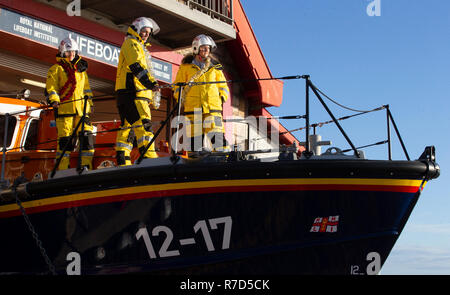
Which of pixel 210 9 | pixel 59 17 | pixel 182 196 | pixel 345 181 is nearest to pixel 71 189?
pixel 182 196

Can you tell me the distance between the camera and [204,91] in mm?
6574

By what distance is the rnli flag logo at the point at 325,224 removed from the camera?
4949 millimetres

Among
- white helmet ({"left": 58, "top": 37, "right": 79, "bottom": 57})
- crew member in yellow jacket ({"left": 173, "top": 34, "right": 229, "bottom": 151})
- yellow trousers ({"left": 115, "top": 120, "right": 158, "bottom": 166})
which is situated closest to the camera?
yellow trousers ({"left": 115, "top": 120, "right": 158, "bottom": 166})

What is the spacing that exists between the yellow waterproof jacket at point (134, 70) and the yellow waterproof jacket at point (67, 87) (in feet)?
1.93

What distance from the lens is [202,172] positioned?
5094 millimetres

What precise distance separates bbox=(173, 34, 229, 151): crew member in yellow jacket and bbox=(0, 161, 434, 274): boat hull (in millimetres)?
1304

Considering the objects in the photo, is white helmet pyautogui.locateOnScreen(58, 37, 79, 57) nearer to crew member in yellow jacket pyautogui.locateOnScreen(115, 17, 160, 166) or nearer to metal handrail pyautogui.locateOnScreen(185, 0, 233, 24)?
crew member in yellow jacket pyautogui.locateOnScreen(115, 17, 160, 166)

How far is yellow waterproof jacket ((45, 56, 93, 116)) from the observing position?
21.9ft

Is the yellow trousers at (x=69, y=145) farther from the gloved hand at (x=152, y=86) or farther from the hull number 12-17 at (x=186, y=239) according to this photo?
the hull number 12-17 at (x=186, y=239)

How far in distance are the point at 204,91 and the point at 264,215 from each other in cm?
212

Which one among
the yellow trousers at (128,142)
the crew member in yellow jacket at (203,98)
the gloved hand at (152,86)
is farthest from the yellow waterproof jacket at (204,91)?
the yellow trousers at (128,142)

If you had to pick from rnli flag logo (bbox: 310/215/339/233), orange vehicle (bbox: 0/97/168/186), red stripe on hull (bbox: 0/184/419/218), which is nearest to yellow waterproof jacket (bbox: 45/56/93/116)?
orange vehicle (bbox: 0/97/168/186)

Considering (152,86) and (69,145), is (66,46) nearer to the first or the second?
(69,145)

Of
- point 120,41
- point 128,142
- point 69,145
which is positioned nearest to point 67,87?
point 69,145
